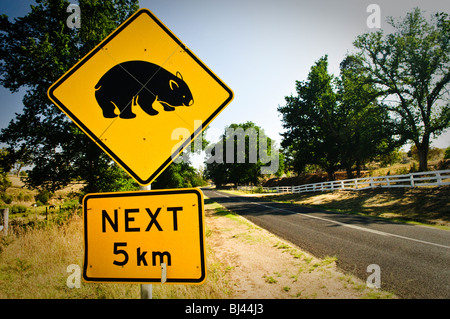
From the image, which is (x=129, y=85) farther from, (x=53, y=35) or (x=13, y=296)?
(x=53, y=35)

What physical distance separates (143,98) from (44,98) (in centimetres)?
1620

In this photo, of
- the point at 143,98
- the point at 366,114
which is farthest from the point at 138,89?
the point at 366,114

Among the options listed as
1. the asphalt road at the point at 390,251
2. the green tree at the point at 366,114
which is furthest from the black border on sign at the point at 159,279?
the green tree at the point at 366,114

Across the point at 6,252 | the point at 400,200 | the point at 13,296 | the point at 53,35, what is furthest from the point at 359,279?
the point at 53,35

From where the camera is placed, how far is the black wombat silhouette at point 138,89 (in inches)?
65.2

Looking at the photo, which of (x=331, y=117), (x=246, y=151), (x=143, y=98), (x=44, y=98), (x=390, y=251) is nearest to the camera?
(x=143, y=98)

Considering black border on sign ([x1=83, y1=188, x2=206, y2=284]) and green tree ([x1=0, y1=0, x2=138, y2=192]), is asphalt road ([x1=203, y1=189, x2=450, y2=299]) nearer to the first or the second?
black border on sign ([x1=83, y1=188, x2=206, y2=284])

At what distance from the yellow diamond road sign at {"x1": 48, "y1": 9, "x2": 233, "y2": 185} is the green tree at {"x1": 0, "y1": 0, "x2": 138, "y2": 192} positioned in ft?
43.0

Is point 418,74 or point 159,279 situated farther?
point 418,74

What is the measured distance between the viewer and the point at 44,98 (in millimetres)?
13156

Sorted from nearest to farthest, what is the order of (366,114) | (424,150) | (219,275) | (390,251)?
(219,275), (390,251), (424,150), (366,114)

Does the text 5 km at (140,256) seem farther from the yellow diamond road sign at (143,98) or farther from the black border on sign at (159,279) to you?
the yellow diamond road sign at (143,98)

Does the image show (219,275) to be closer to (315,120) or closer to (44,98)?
(44,98)

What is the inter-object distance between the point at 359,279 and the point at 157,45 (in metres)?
4.95
